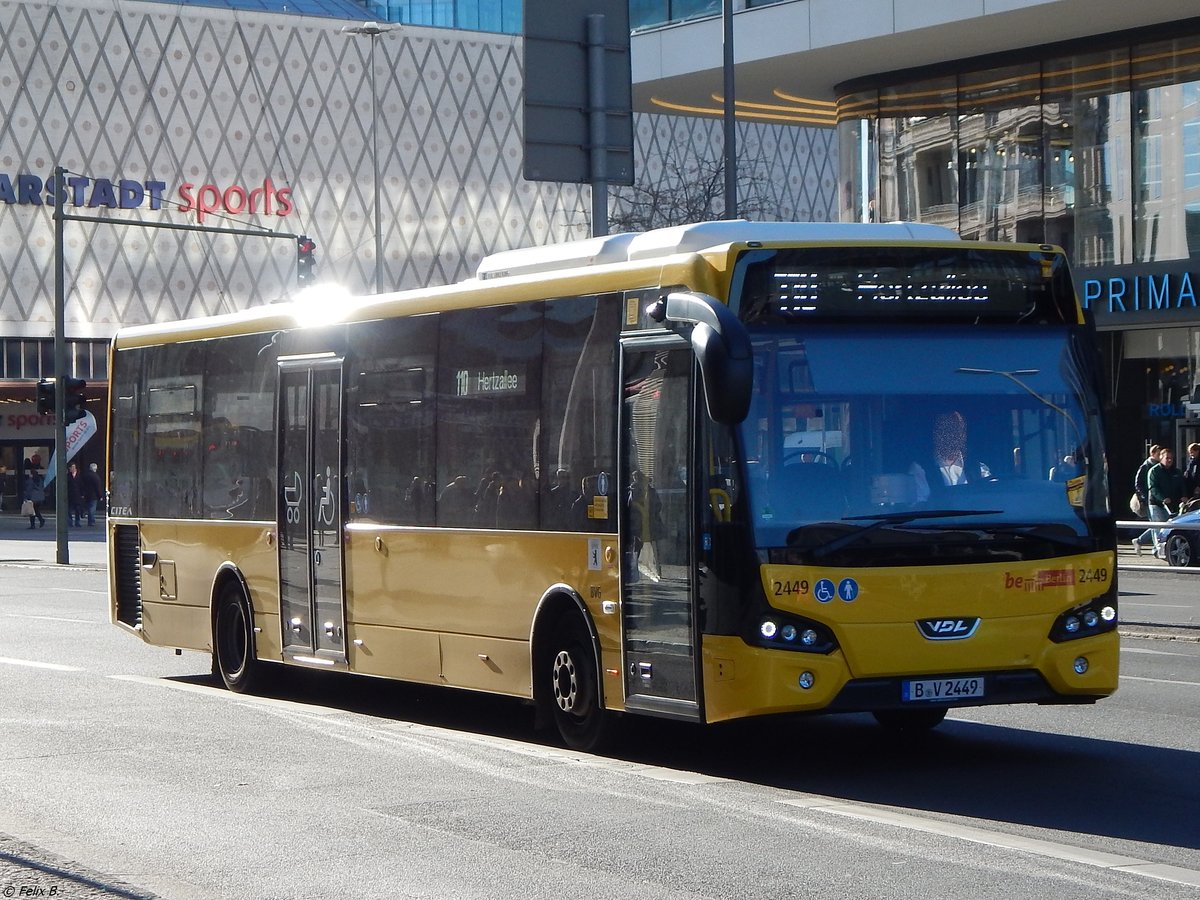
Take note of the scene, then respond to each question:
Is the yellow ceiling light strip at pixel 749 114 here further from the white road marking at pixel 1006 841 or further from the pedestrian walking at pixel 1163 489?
the white road marking at pixel 1006 841

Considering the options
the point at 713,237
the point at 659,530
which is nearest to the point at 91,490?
the point at 713,237

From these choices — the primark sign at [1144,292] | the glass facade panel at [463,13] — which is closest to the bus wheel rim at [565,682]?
the primark sign at [1144,292]

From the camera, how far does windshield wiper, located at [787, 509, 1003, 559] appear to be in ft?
31.3

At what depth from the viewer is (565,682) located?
1096 cm

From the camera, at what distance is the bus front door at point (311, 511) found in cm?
1335

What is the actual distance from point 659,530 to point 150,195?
66.0 meters

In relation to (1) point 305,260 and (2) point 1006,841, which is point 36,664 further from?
(1) point 305,260

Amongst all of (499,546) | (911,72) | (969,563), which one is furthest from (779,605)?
(911,72)

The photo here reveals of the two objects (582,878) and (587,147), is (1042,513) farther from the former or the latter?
(587,147)

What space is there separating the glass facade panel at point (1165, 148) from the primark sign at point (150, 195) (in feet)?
151

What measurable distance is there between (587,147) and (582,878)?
37.7 ft

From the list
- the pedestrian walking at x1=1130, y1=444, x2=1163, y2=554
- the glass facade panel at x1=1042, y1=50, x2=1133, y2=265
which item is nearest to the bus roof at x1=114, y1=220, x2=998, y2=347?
the pedestrian walking at x1=1130, y1=444, x2=1163, y2=554

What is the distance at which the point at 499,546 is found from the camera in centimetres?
1152

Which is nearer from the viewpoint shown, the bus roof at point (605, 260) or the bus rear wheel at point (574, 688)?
the bus roof at point (605, 260)
